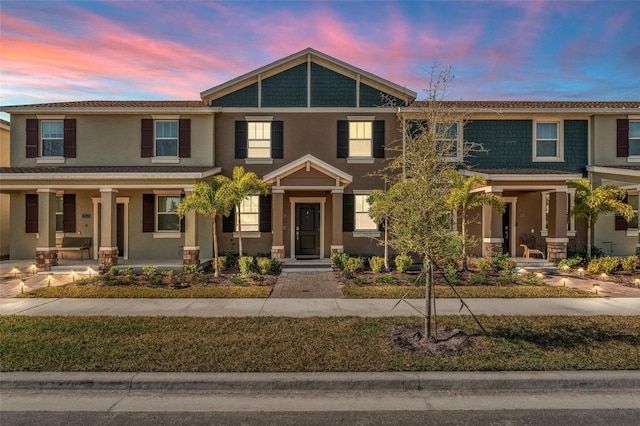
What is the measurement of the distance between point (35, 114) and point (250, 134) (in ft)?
29.8

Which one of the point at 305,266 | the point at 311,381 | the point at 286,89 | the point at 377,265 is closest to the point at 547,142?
the point at 377,265

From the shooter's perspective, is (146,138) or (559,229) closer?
(559,229)

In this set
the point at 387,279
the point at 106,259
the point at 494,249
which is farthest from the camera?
the point at 494,249

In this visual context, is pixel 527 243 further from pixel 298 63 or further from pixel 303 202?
pixel 298 63

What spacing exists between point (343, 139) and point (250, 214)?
5.18 metres

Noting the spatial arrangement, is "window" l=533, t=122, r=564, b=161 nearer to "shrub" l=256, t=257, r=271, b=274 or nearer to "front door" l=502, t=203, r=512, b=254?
"front door" l=502, t=203, r=512, b=254

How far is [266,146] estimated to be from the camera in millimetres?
16484

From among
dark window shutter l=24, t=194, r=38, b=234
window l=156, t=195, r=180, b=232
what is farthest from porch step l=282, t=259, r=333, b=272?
dark window shutter l=24, t=194, r=38, b=234

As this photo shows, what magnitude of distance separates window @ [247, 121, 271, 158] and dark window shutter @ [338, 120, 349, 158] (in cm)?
304

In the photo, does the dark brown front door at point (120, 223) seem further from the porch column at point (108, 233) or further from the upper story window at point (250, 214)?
the upper story window at point (250, 214)

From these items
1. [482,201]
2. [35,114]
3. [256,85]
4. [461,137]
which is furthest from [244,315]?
[35,114]

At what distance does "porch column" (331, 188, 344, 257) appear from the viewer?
14.8 meters

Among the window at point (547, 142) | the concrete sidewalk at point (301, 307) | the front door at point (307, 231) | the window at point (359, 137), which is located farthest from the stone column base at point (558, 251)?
the front door at point (307, 231)

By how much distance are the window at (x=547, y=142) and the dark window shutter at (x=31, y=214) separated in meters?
21.9
